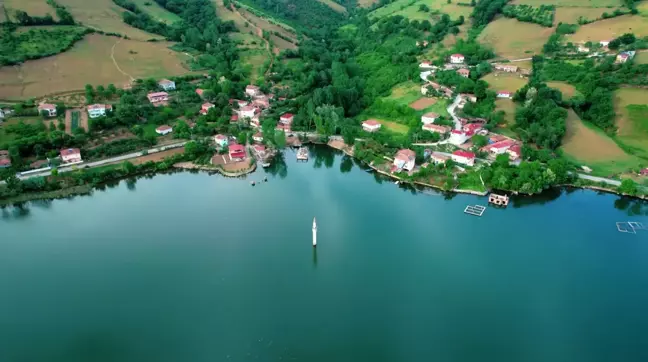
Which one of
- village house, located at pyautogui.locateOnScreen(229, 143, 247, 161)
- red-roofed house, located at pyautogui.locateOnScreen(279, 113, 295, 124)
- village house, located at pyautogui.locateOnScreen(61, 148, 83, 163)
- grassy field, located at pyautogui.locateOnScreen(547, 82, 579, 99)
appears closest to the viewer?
village house, located at pyautogui.locateOnScreen(61, 148, 83, 163)

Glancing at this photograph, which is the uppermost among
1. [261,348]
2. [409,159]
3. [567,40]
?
[567,40]

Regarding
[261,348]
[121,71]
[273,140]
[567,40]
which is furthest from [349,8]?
[261,348]

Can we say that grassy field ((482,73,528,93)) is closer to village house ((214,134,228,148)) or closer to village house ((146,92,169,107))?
village house ((214,134,228,148))

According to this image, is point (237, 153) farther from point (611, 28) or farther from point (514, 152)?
point (611, 28)

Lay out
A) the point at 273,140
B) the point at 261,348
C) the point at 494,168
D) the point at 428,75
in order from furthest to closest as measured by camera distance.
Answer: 1. the point at 428,75
2. the point at 273,140
3. the point at 494,168
4. the point at 261,348

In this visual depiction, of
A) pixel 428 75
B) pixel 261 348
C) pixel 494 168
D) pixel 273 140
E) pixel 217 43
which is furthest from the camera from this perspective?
pixel 217 43

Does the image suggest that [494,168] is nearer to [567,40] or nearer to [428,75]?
[428,75]

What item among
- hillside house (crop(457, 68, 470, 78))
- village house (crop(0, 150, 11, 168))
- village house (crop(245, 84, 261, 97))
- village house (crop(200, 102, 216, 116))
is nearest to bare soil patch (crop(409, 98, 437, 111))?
hillside house (crop(457, 68, 470, 78))
